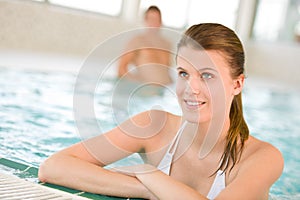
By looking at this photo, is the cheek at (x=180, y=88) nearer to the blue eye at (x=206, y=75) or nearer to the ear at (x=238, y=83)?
the blue eye at (x=206, y=75)

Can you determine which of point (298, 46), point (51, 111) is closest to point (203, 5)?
point (298, 46)

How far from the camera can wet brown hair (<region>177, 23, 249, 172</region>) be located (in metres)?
2.12

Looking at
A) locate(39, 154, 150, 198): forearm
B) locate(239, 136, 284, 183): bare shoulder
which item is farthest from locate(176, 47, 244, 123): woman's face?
locate(39, 154, 150, 198): forearm

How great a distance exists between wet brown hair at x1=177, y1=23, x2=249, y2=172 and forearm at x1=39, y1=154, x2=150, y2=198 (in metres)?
0.43

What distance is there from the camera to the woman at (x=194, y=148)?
2.10m

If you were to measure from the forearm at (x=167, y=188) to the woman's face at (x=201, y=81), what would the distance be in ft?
1.00

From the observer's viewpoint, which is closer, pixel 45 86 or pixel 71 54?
pixel 45 86

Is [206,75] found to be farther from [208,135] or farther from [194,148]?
[194,148]

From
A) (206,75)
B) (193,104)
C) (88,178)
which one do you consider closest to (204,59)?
(206,75)

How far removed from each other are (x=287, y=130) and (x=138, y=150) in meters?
5.00

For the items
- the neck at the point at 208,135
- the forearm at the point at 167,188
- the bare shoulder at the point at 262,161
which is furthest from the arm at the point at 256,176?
the neck at the point at 208,135

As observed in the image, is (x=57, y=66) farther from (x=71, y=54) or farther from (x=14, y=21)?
(x=71, y=54)

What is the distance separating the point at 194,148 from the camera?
2445 mm

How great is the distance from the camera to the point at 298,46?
15.1m
